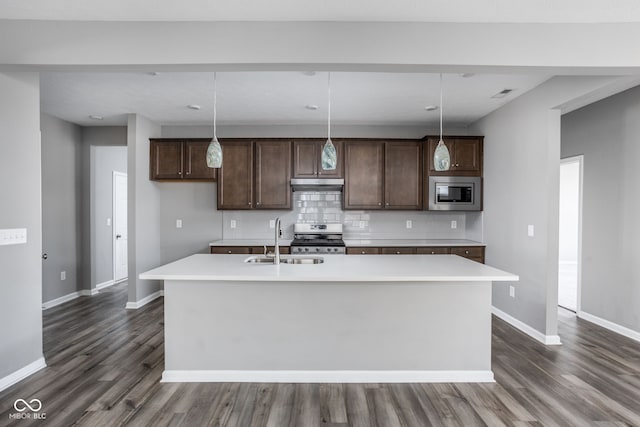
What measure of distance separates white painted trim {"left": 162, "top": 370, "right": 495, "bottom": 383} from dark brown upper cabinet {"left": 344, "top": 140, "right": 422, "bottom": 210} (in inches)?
98.9

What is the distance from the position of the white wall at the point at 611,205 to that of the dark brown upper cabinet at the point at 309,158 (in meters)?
2.86

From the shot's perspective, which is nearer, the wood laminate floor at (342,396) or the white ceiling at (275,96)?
the wood laminate floor at (342,396)

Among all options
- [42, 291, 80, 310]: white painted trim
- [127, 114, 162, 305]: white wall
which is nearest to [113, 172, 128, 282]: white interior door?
[42, 291, 80, 310]: white painted trim

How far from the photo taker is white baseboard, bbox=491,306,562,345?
10.6 ft


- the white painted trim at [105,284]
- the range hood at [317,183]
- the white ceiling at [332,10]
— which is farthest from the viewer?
the white painted trim at [105,284]

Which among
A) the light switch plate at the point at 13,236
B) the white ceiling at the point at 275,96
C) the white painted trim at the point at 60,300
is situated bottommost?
the white painted trim at the point at 60,300

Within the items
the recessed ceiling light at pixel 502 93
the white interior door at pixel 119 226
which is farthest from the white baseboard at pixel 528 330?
the white interior door at pixel 119 226

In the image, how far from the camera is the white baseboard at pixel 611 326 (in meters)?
3.30

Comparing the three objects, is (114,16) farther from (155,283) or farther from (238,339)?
(155,283)

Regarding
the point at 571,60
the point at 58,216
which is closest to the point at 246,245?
the point at 58,216

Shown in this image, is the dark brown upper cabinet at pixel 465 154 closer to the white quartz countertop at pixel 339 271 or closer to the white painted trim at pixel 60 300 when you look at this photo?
the white quartz countertop at pixel 339 271

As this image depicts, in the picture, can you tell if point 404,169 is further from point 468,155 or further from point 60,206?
point 60,206

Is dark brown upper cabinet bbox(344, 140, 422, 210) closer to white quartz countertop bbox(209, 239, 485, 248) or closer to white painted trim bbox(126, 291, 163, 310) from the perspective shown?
white quartz countertop bbox(209, 239, 485, 248)

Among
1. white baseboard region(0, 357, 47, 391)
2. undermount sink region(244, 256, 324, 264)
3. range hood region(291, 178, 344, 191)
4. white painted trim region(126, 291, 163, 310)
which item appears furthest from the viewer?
range hood region(291, 178, 344, 191)
